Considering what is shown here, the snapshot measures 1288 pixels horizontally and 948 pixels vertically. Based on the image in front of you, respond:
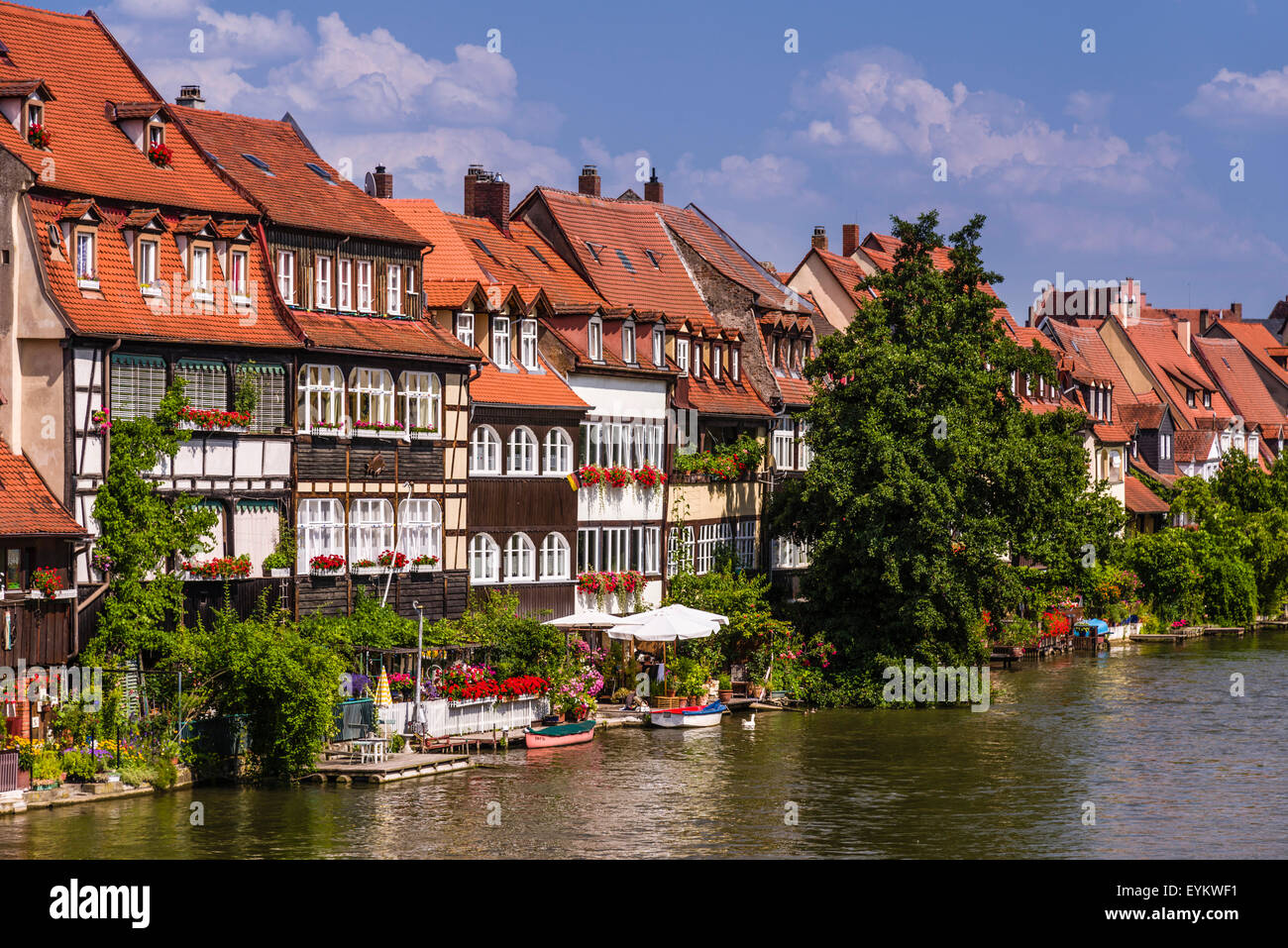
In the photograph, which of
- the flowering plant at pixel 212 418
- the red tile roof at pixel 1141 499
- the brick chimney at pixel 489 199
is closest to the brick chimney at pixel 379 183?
the brick chimney at pixel 489 199

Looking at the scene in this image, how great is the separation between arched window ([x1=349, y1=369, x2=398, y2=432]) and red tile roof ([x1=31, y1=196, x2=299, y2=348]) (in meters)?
2.79

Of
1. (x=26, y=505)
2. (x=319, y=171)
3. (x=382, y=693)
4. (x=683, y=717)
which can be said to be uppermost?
(x=319, y=171)

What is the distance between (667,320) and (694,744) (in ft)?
59.4

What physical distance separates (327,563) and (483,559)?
7197mm

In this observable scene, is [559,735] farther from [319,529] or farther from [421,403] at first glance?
[421,403]

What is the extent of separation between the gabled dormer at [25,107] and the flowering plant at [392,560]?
13293mm

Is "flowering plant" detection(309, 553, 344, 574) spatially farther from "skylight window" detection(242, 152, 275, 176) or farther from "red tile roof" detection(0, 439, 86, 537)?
"skylight window" detection(242, 152, 275, 176)

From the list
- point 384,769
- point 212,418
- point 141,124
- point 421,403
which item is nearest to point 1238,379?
point 421,403

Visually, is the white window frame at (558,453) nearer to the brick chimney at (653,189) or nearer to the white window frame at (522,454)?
the white window frame at (522,454)

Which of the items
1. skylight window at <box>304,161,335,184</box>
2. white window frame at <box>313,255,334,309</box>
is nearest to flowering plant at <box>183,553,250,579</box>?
white window frame at <box>313,255,334,309</box>

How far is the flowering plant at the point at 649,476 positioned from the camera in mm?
60344

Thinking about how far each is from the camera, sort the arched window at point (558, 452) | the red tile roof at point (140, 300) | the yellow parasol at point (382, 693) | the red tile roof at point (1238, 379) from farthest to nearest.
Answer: the red tile roof at point (1238, 379) → the arched window at point (558, 452) → the yellow parasol at point (382, 693) → the red tile roof at point (140, 300)

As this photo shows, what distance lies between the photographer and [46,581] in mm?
40531
